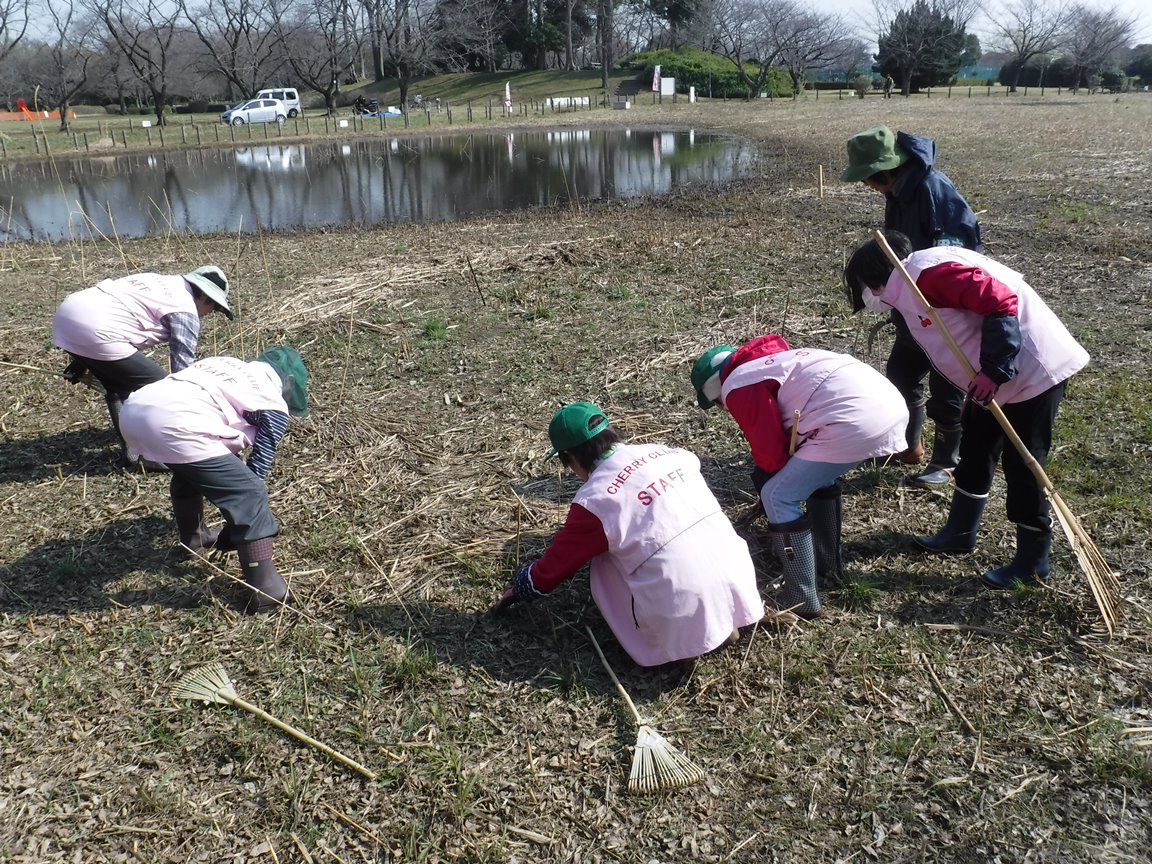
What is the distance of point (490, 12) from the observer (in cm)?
5684

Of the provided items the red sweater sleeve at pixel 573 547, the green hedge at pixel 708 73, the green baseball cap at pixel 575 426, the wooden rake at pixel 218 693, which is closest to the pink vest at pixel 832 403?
the green baseball cap at pixel 575 426

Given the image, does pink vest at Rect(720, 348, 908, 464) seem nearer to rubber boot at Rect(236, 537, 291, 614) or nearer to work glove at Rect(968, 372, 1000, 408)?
work glove at Rect(968, 372, 1000, 408)

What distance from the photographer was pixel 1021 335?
321 cm

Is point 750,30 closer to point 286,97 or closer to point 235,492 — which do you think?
point 286,97

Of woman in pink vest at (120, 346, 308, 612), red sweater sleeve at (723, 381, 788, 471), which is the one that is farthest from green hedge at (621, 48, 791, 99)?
woman in pink vest at (120, 346, 308, 612)

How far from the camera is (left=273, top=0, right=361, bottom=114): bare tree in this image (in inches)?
2052

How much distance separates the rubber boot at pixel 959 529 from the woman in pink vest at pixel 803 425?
0.56 m

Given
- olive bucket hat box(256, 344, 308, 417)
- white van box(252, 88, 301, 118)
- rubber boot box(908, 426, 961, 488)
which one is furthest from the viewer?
white van box(252, 88, 301, 118)

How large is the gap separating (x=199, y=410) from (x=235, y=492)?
385mm

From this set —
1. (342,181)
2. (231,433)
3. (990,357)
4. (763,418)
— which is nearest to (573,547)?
(763,418)

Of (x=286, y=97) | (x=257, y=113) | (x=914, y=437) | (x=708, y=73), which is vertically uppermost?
(x=708, y=73)

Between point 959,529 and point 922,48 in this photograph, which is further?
point 922,48

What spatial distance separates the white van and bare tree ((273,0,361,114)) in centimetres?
436

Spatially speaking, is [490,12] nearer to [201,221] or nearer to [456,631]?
[201,221]
